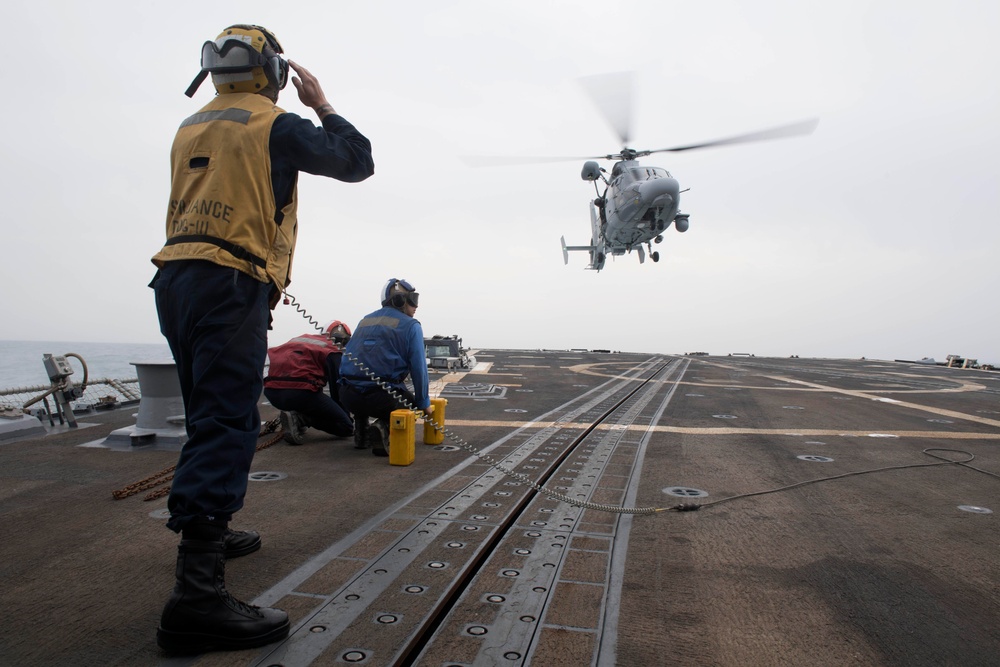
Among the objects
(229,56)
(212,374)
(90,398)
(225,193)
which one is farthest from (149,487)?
(90,398)

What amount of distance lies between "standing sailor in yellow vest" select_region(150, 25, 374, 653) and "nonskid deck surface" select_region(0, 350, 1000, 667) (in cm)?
23

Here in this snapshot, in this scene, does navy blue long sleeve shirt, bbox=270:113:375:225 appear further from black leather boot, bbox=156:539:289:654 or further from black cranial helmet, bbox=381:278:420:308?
black cranial helmet, bbox=381:278:420:308

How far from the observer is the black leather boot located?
178 cm

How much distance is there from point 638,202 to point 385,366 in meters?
16.8

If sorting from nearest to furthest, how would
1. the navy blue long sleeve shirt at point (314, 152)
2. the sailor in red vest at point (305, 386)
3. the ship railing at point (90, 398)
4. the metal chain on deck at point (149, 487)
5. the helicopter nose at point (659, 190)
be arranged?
the navy blue long sleeve shirt at point (314, 152) → the metal chain on deck at point (149, 487) → the sailor in red vest at point (305, 386) → the ship railing at point (90, 398) → the helicopter nose at point (659, 190)

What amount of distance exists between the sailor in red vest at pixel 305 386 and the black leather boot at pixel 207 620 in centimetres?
358

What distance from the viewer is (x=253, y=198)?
81.0 inches

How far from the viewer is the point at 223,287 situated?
6.50ft

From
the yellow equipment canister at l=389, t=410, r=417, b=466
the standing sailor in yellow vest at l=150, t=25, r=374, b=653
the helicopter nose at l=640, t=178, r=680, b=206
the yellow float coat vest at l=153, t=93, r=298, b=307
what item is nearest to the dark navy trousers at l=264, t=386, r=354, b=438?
the yellow equipment canister at l=389, t=410, r=417, b=466

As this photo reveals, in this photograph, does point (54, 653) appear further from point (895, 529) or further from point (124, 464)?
point (895, 529)

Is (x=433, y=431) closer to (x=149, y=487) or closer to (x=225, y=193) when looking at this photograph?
(x=149, y=487)

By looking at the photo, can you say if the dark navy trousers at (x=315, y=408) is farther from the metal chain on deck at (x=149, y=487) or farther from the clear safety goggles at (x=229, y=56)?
the clear safety goggles at (x=229, y=56)

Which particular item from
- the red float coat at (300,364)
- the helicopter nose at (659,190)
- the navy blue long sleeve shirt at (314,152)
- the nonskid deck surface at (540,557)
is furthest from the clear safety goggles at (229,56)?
the helicopter nose at (659,190)

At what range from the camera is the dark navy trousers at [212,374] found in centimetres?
192
